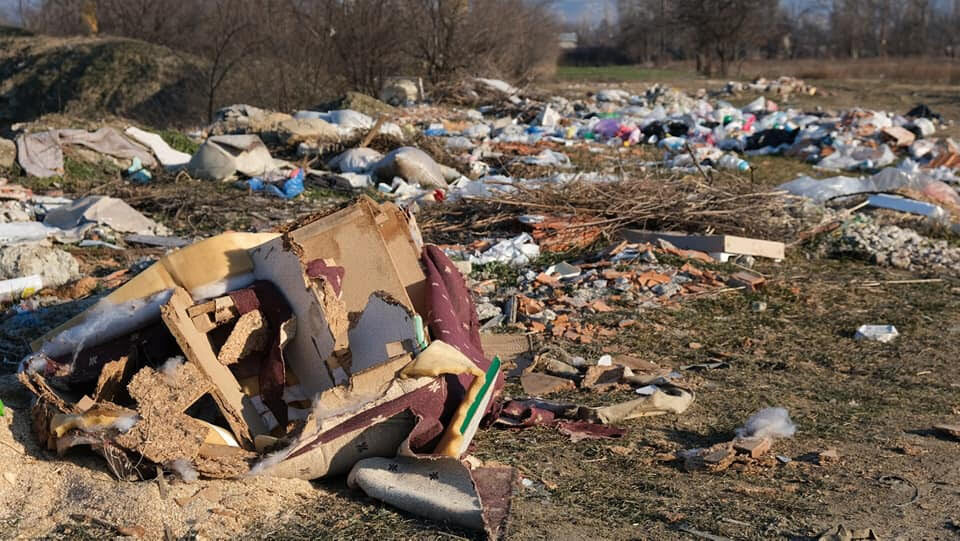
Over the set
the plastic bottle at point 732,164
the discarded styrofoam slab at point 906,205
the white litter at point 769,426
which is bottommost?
the discarded styrofoam slab at point 906,205

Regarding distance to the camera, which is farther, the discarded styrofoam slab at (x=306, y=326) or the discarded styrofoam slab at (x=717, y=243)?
the discarded styrofoam slab at (x=717, y=243)

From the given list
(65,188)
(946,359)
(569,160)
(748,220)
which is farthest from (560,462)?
(569,160)

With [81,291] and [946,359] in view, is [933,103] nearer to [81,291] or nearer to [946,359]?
A: [946,359]

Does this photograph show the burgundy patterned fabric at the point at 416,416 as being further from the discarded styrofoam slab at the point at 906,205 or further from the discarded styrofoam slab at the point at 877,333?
the discarded styrofoam slab at the point at 906,205

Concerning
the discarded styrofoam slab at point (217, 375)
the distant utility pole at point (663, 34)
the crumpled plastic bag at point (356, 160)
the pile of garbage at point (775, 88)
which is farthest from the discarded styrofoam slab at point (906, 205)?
the distant utility pole at point (663, 34)

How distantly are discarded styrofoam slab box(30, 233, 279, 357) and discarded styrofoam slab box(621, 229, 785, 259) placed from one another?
189 inches

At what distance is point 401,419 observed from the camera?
3.50 m

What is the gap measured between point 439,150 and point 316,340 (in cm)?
844

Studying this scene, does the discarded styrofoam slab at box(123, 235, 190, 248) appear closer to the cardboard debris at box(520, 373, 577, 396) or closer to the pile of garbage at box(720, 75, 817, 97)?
the cardboard debris at box(520, 373, 577, 396)

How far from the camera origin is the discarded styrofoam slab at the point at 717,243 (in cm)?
796

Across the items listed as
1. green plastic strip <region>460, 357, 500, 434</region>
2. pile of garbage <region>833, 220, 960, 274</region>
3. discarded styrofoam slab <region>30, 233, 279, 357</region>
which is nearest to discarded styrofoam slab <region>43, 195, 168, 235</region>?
discarded styrofoam slab <region>30, 233, 279, 357</region>

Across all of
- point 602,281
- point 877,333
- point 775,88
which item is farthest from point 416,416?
point 775,88

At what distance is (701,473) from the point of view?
3.88 meters

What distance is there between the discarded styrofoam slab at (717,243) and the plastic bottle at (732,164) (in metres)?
4.46
